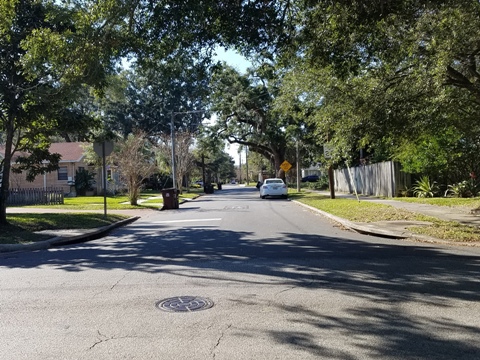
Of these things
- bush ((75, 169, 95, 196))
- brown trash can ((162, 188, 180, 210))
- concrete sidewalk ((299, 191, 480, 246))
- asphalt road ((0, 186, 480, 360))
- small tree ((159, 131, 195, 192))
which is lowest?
asphalt road ((0, 186, 480, 360))

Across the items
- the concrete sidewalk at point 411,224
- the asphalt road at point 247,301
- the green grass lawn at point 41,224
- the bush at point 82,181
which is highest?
the bush at point 82,181

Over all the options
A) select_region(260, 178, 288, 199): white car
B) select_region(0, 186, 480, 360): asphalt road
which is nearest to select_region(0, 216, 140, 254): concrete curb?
select_region(0, 186, 480, 360): asphalt road

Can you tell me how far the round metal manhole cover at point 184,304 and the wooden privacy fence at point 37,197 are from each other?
77.7ft

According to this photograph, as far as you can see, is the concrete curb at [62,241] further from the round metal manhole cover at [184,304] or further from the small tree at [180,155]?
the small tree at [180,155]

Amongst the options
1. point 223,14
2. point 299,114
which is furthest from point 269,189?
point 223,14

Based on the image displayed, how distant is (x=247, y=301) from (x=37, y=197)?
83.5 feet

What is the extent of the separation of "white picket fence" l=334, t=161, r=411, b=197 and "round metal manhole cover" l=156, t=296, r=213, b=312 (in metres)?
17.8

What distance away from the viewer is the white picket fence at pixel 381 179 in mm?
24969

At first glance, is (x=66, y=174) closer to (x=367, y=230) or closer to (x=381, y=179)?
(x=381, y=179)

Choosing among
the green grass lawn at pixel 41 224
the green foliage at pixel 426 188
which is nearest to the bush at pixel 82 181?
the green grass lawn at pixel 41 224

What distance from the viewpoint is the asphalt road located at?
4.32 meters

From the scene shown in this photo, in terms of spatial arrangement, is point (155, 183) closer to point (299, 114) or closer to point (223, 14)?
point (299, 114)

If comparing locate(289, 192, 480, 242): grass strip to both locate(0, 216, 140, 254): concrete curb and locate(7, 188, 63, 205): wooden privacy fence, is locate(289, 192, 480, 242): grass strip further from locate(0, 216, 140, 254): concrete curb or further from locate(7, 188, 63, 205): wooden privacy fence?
locate(7, 188, 63, 205): wooden privacy fence

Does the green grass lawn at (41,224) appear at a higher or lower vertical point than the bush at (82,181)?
lower
